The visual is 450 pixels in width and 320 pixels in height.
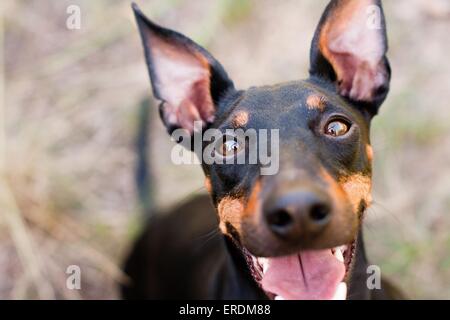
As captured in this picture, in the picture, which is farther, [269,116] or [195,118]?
[195,118]

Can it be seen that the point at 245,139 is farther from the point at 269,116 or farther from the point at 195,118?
the point at 195,118

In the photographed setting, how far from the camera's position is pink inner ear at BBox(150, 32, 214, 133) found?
3.96 m

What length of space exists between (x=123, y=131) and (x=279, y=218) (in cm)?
435

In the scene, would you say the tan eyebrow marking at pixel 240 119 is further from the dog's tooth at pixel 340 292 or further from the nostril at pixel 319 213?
the dog's tooth at pixel 340 292

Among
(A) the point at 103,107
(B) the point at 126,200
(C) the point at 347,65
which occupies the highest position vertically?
(C) the point at 347,65

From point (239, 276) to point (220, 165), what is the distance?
79 cm

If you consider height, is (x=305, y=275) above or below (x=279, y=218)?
below

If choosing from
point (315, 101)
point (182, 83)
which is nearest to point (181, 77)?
point (182, 83)

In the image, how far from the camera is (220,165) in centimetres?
362

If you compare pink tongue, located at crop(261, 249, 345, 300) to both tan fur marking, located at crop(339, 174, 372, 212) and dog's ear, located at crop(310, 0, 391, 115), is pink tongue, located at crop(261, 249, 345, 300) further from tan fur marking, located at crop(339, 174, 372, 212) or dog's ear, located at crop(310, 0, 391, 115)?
dog's ear, located at crop(310, 0, 391, 115)

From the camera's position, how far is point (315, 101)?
3.56 m

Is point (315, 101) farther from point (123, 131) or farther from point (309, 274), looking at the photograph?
point (123, 131)
